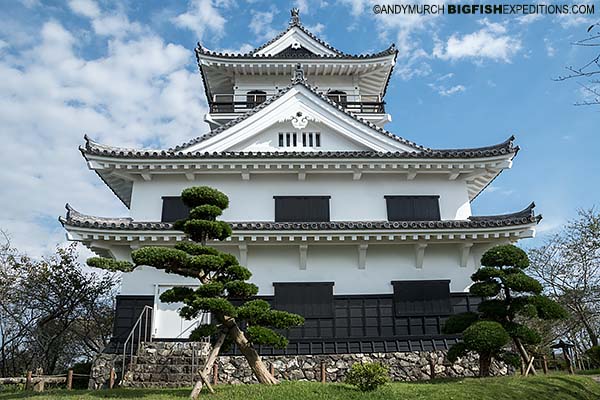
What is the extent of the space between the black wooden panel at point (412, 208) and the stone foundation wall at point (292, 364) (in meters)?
4.41

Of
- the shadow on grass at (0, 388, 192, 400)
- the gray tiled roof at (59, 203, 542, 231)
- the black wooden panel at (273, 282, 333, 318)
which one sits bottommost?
the shadow on grass at (0, 388, 192, 400)

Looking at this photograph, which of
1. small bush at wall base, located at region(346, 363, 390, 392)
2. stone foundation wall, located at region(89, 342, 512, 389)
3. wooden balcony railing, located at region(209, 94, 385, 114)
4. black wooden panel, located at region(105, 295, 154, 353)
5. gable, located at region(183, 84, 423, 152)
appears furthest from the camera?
wooden balcony railing, located at region(209, 94, 385, 114)

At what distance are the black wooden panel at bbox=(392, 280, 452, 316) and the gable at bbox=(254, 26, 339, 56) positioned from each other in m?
12.2

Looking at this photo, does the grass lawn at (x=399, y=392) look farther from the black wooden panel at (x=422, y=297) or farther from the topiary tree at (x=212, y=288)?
the black wooden panel at (x=422, y=297)

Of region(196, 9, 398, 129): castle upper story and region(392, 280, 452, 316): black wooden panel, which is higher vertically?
region(196, 9, 398, 129): castle upper story

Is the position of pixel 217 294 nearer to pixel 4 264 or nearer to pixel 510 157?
pixel 510 157

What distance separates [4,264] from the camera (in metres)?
20.9

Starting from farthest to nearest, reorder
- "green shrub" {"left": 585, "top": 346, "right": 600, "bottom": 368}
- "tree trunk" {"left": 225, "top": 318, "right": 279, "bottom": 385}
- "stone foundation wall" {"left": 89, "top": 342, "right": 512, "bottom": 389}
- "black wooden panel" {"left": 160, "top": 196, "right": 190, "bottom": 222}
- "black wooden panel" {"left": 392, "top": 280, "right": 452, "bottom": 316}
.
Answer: "green shrub" {"left": 585, "top": 346, "right": 600, "bottom": 368} < "black wooden panel" {"left": 160, "top": 196, "right": 190, "bottom": 222} < "black wooden panel" {"left": 392, "top": 280, "right": 452, "bottom": 316} < "stone foundation wall" {"left": 89, "top": 342, "right": 512, "bottom": 389} < "tree trunk" {"left": 225, "top": 318, "right": 279, "bottom": 385}

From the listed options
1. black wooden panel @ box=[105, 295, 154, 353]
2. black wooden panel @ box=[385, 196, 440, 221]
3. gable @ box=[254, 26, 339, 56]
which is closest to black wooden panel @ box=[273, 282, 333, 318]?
black wooden panel @ box=[385, 196, 440, 221]

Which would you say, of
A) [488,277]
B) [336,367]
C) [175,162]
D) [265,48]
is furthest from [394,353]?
[265,48]

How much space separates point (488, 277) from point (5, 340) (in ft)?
67.9

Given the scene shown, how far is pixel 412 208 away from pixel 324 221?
9.90 feet

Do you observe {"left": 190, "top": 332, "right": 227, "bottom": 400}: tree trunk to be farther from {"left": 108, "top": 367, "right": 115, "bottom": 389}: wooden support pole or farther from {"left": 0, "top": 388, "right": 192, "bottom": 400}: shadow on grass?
{"left": 108, "top": 367, "right": 115, "bottom": 389}: wooden support pole

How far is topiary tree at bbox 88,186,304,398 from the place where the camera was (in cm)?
969
